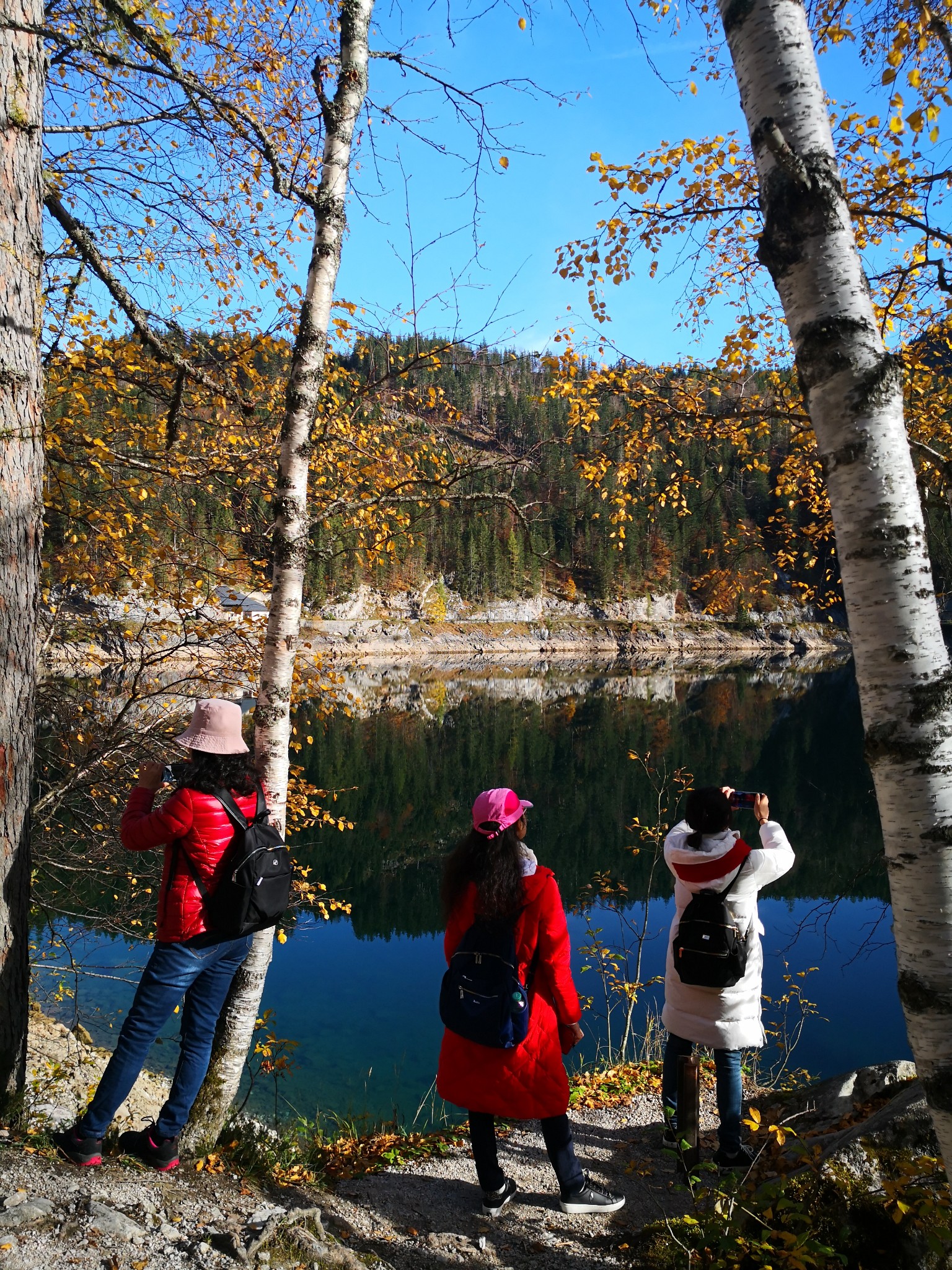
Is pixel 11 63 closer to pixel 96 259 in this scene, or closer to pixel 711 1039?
pixel 96 259

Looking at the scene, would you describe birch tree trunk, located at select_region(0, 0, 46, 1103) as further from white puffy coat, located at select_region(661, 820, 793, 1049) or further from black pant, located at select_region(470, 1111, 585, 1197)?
white puffy coat, located at select_region(661, 820, 793, 1049)

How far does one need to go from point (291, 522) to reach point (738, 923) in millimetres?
2776

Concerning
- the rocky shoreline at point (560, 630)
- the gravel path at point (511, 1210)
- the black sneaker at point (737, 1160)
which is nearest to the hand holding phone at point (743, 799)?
the black sneaker at point (737, 1160)

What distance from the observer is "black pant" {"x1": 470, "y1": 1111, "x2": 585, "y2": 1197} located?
323 centimetres

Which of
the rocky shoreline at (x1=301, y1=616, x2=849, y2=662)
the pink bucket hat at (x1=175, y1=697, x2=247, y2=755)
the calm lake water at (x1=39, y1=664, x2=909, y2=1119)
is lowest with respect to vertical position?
the calm lake water at (x1=39, y1=664, x2=909, y2=1119)

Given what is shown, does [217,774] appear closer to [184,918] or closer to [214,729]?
[214,729]

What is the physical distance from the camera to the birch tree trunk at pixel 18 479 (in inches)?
118

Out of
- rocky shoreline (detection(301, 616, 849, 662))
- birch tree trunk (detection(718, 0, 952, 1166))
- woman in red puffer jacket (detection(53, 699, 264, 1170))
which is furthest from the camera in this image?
rocky shoreline (detection(301, 616, 849, 662))

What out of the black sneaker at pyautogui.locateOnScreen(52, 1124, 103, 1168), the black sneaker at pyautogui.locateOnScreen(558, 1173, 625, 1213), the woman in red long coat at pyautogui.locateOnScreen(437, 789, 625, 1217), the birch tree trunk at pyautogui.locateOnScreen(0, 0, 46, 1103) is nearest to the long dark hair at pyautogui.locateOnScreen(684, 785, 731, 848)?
the woman in red long coat at pyautogui.locateOnScreen(437, 789, 625, 1217)

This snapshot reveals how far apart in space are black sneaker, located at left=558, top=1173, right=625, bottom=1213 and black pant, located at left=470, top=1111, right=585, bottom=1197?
0.02 meters

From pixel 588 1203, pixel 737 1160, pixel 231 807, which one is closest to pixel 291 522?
pixel 231 807

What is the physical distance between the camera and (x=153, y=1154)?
9.75 feet

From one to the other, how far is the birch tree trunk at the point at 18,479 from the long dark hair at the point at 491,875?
1704 mm

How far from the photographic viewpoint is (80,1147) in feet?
9.03
